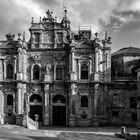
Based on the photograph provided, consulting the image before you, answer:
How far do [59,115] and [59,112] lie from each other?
18.0 inches

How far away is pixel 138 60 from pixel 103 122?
12.0 meters

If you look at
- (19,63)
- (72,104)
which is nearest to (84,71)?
(72,104)

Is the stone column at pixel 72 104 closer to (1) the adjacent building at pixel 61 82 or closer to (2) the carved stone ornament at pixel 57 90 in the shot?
(1) the adjacent building at pixel 61 82

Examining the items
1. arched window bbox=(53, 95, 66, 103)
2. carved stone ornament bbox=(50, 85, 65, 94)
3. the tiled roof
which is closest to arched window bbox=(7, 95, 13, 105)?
carved stone ornament bbox=(50, 85, 65, 94)

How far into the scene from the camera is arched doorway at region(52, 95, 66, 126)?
37.3 meters

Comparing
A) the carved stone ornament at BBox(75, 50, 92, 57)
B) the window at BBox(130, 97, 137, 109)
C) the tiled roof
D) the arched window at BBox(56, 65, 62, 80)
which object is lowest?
the window at BBox(130, 97, 137, 109)

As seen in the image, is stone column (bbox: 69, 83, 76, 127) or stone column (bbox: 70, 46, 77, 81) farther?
stone column (bbox: 70, 46, 77, 81)

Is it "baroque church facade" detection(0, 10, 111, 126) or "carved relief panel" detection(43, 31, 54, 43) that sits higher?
"carved relief panel" detection(43, 31, 54, 43)

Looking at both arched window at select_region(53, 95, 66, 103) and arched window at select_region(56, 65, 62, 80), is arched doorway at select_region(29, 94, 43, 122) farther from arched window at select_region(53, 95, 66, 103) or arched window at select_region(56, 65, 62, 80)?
arched window at select_region(56, 65, 62, 80)

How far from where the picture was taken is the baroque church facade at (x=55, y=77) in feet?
120

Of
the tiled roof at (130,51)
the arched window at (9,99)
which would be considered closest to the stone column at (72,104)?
the arched window at (9,99)

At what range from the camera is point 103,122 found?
36281 millimetres

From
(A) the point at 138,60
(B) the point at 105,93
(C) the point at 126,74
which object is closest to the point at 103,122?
(B) the point at 105,93

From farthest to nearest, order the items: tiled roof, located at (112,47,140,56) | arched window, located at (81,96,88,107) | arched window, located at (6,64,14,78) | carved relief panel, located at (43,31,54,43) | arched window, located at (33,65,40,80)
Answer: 1. tiled roof, located at (112,47,140,56)
2. carved relief panel, located at (43,31,54,43)
3. arched window, located at (33,65,40,80)
4. arched window, located at (6,64,14,78)
5. arched window, located at (81,96,88,107)
